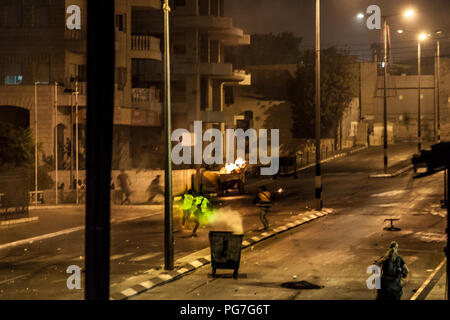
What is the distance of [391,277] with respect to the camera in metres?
14.2

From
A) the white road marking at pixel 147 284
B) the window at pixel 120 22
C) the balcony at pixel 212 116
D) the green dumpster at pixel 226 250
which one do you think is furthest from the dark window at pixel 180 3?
the white road marking at pixel 147 284

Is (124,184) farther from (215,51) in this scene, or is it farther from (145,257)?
(215,51)

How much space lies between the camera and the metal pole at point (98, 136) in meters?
7.80

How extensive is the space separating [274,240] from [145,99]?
31.7m

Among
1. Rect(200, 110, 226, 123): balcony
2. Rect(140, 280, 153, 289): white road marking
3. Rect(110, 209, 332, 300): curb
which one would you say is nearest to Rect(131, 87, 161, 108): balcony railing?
Rect(200, 110, 226, 123): balcony

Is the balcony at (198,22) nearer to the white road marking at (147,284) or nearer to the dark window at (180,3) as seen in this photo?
the dark window at (180,3)

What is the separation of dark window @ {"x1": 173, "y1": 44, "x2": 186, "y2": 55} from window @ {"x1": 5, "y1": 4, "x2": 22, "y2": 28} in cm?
1804

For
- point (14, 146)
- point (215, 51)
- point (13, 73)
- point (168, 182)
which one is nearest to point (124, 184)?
point (14, 146)

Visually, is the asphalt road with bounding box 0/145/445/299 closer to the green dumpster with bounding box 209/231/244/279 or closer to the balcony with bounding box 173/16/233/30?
the green dumpster with bounding box 209/231/244/279

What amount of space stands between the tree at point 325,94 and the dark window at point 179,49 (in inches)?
595

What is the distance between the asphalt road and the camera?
63.0 feet

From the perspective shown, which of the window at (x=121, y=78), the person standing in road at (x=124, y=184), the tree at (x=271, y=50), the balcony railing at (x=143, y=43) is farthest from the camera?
the tree at (x=271, y=50)

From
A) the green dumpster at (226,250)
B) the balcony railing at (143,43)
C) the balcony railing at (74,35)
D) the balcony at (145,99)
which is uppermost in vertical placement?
the balcony railing at (143,43)
